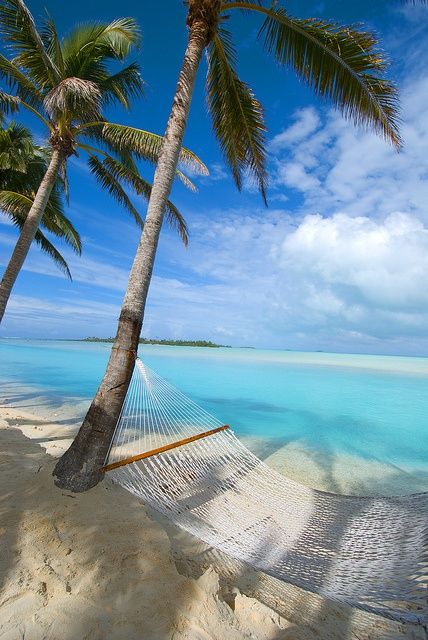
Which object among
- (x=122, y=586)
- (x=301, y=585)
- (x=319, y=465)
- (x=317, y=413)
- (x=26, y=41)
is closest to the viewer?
(x=122, y=586)

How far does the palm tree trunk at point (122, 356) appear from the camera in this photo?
2.34m

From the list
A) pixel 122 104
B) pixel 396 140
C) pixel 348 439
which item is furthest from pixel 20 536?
pixel 348 439

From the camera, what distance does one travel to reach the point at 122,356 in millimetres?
2504

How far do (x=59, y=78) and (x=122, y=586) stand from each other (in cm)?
637

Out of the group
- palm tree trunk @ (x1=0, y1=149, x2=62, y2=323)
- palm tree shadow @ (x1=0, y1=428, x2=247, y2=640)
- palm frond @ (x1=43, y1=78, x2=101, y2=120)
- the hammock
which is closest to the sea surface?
palm tree trunk @ (x1=0, y1=149, x2=62, y2=323)

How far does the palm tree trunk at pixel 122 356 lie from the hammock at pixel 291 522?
0.48 feet

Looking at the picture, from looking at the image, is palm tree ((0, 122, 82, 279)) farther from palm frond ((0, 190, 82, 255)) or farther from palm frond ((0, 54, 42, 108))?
palm frond ((0, 54, 42, 108))

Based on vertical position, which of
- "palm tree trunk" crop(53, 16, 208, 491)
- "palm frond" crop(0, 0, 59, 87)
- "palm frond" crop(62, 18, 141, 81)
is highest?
"palm frond" crop(62, 18, 141, 81)

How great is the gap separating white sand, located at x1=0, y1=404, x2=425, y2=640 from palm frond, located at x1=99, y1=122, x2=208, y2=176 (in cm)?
451

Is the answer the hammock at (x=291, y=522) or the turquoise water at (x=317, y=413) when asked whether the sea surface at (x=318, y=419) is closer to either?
the turquoise water at (x=317, y=413)

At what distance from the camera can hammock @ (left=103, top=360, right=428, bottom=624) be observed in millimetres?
1715

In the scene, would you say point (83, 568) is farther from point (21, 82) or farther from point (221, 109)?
point (21, 82)

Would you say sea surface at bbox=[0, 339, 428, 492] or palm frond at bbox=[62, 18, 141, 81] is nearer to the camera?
palm frond at bbox=[62, 18, 141, 81]

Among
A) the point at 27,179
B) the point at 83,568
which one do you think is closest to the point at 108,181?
the point at 27,179
